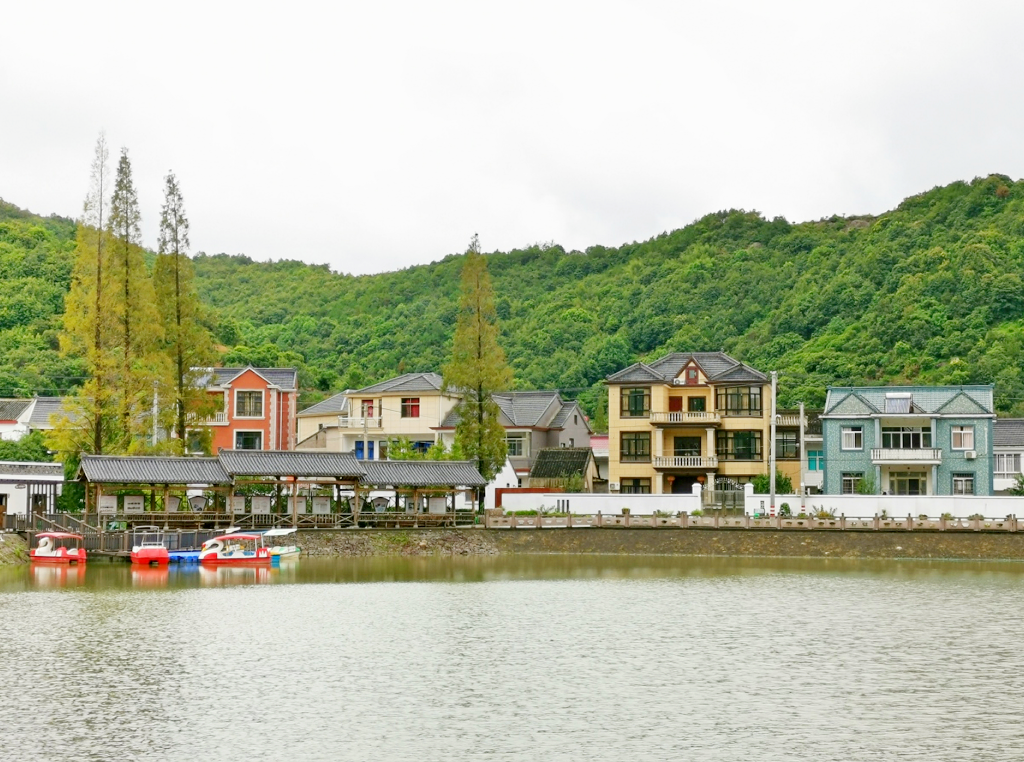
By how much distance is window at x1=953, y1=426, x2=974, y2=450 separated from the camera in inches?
2413

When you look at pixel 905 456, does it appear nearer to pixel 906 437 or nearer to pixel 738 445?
pixel 906 437

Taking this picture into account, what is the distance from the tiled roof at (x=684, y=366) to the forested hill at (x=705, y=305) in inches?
547

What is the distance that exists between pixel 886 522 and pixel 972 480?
11.8 meters

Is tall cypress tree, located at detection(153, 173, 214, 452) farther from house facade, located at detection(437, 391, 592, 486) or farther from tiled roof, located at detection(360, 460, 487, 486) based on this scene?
house facade, located at detection(437, 391, 592, 486)

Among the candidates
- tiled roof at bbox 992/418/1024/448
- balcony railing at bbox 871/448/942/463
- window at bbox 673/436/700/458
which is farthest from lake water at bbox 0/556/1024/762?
tiled roof at bbox 992/418/1024/448

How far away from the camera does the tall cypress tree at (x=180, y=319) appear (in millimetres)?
55250

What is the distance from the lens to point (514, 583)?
132ft

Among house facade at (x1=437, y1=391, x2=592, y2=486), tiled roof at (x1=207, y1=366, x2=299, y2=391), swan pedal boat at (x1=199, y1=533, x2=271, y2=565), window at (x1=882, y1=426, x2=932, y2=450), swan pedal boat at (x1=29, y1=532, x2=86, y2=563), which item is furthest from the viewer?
house facade at (x1=437, y1=391, x2=592, y2=486)

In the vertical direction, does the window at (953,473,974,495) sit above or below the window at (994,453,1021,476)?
below

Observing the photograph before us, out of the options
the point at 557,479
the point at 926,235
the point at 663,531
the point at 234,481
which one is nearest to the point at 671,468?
the point at 557,479

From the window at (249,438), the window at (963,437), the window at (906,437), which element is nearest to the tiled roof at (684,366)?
the window at (906,437)

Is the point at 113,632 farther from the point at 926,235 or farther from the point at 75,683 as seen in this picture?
the point at 926,235

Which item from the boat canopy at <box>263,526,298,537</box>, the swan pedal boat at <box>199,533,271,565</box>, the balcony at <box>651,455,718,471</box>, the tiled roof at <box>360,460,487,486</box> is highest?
the balcony at <box>651,455,718,471</box>

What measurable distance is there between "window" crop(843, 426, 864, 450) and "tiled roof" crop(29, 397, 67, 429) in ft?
151
